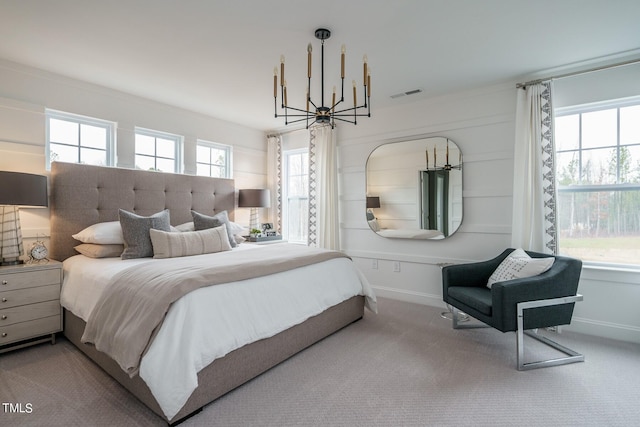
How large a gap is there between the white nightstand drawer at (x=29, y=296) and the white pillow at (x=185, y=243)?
818 millimetres

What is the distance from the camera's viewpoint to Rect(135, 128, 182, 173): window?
388 centimetres

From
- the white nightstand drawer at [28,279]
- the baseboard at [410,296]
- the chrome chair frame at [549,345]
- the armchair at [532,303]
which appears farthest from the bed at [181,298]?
the chrome chair frame at [549,345]

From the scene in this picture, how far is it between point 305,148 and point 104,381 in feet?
12.5

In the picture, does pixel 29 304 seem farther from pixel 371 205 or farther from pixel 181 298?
pixel 371 205

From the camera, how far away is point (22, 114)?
2.93m

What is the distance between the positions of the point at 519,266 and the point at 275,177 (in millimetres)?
3652

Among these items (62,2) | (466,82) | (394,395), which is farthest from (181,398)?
(466,82)

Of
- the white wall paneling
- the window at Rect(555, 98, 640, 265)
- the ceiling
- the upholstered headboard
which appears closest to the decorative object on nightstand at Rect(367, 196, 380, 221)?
the ceiling

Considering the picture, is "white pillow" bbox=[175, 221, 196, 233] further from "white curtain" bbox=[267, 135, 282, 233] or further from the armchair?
the armchair

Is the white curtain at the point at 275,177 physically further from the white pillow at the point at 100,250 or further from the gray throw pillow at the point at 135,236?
the white pillow at the point at 100,250

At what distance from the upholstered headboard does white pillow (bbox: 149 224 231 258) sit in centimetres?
81

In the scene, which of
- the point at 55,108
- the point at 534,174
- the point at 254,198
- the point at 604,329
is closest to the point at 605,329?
the point at 604,329

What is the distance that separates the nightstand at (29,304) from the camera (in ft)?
8.09

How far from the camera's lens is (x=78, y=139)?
11.1 feet
